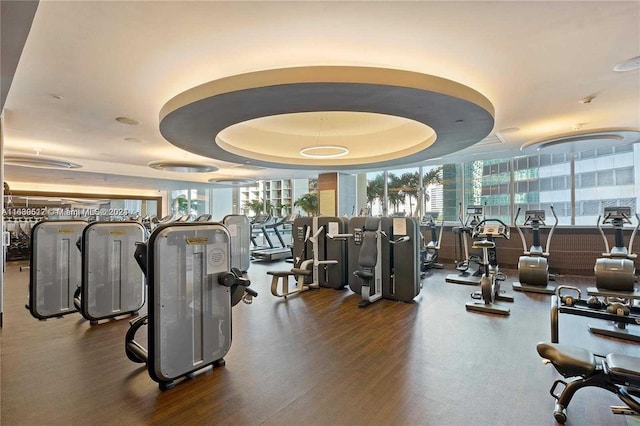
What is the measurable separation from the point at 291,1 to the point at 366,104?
1895 millimetres

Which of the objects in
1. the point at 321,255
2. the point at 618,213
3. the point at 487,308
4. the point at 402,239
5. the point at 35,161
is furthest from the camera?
the point at 35,161

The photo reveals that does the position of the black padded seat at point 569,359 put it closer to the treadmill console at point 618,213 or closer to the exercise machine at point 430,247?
the treadmill console at point 618,213

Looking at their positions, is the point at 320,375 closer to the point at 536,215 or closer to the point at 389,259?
the point at 389,259

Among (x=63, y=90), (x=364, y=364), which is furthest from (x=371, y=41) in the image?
(x=63, y=90)

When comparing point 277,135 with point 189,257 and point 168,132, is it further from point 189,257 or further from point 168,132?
point 189,257

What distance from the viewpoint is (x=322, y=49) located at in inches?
133

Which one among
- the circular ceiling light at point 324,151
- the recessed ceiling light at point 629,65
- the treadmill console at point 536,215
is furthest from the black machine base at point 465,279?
the recessed ceiling light at point 629,65

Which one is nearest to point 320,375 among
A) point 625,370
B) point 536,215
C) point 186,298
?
point 186,298

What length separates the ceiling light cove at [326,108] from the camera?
3.58 m

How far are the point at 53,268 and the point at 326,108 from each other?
4.36 metres

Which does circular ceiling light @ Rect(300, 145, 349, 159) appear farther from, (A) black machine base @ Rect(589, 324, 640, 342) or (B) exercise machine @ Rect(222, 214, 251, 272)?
(A) black machine base @ Rect(589, 324, 640, 342)

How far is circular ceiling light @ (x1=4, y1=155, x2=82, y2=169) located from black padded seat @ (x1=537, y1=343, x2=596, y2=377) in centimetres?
1100

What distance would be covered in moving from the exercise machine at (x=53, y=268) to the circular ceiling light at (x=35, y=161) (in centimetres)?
559

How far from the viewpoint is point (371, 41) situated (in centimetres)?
324
